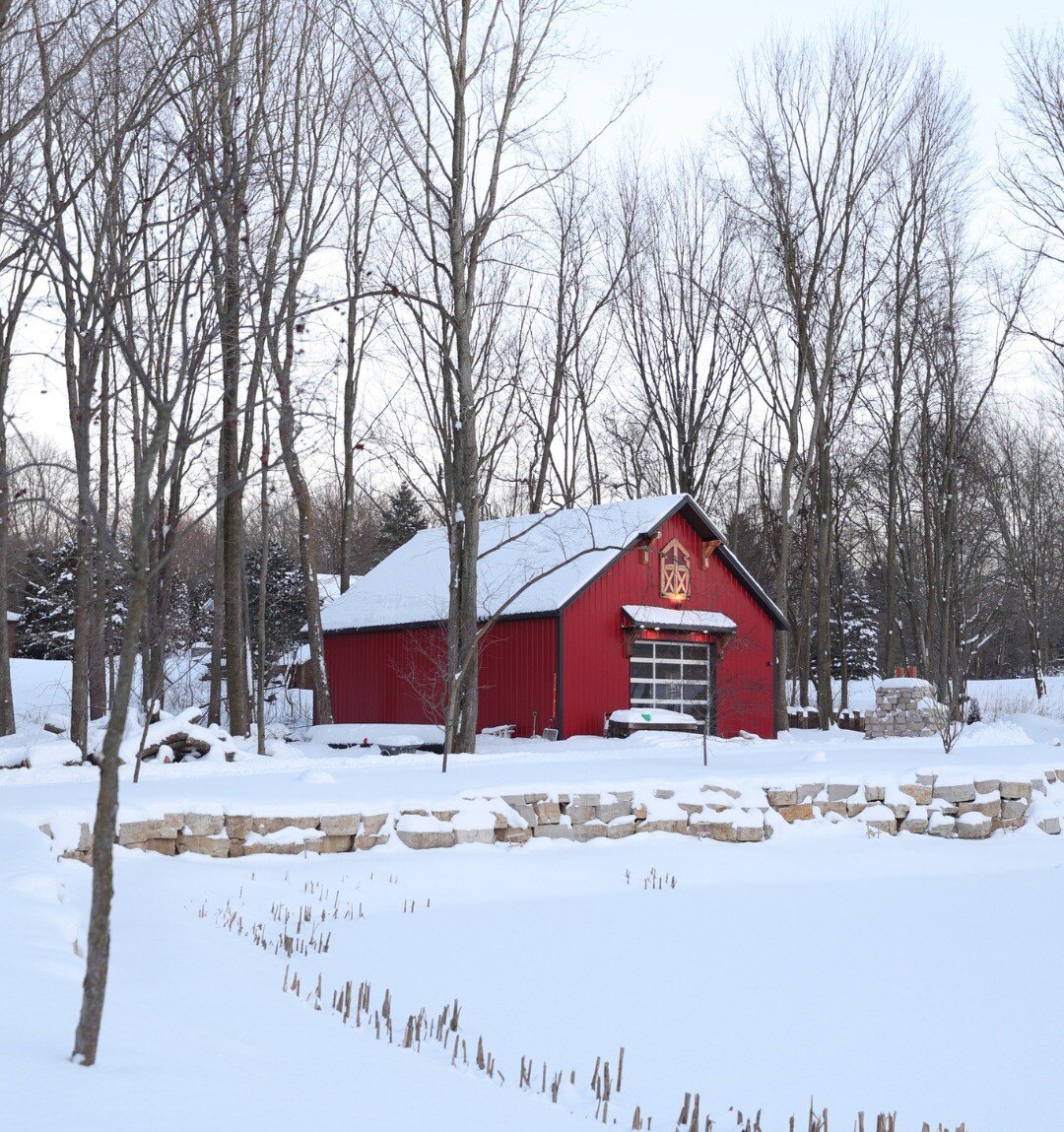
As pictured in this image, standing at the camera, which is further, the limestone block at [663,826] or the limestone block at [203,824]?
the limestone block at [663,826]

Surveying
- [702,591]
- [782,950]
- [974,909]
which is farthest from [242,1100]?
[702,591]

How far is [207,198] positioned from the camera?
4781mm

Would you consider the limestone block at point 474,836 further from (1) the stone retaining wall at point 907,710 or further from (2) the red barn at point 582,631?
(1) the stone retaining wall at point 907,710

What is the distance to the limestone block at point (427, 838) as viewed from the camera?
9.55 metres

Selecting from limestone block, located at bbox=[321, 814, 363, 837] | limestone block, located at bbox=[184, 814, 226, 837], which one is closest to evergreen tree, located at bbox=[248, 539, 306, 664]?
limestone block, located at bbox=[321, 814, 363, 837]

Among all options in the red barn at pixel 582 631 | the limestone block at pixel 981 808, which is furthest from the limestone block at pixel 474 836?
the red barn at pixel 582 631

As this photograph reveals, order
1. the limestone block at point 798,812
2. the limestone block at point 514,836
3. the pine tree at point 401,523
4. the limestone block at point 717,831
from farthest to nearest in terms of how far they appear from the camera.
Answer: the pine tree at point 401,523 < the limestone block at point 798,812 < the limestone block at point 717,831 < the limestone block at point 514,836

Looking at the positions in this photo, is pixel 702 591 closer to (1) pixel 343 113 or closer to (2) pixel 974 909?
(1) pixel 343 113

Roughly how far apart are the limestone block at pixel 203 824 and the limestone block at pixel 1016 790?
8.31 metres

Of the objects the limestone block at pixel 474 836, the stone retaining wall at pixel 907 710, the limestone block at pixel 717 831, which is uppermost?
the stone retaining wall at pixel 907 710

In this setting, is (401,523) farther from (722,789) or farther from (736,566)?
(722,789)

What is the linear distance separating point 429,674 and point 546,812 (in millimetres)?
10165

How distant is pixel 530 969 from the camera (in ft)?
21.1

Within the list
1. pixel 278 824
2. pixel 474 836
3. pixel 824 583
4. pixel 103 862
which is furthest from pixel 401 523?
pixel 103 862
